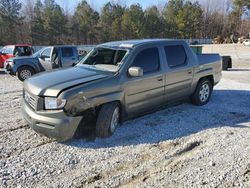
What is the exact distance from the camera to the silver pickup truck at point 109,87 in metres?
4.84

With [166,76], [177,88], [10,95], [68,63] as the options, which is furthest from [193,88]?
[68,63]

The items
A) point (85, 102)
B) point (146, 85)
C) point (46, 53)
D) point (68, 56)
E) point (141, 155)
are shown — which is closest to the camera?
point (141, 155)

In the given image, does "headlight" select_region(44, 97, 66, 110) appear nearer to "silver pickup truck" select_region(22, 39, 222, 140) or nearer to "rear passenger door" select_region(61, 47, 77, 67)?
"silver pickup truck" select_region(22, 39, 222, 140)

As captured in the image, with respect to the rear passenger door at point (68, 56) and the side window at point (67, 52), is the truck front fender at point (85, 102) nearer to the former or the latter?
the rear passenger door at point (68, 56)

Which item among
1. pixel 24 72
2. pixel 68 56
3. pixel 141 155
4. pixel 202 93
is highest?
pixel 68 56

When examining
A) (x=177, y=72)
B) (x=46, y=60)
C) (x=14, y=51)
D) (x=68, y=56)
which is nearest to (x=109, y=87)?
(x=177, y=72)

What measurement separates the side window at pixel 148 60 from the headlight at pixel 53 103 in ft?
5.59

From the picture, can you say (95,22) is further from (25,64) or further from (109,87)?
(109,87)

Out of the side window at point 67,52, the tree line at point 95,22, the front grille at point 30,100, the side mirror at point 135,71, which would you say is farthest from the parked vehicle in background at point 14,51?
the tree line at point 95,22

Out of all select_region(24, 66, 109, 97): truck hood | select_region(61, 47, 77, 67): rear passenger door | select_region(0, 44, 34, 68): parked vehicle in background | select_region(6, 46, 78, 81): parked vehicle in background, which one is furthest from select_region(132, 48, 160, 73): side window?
select_region(0, 44, 34, 68): parked vehicle in background

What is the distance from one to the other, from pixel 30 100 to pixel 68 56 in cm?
968

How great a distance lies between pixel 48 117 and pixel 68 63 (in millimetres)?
9857

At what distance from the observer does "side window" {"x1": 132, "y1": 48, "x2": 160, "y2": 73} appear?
595cm

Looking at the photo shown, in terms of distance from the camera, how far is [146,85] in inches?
235
